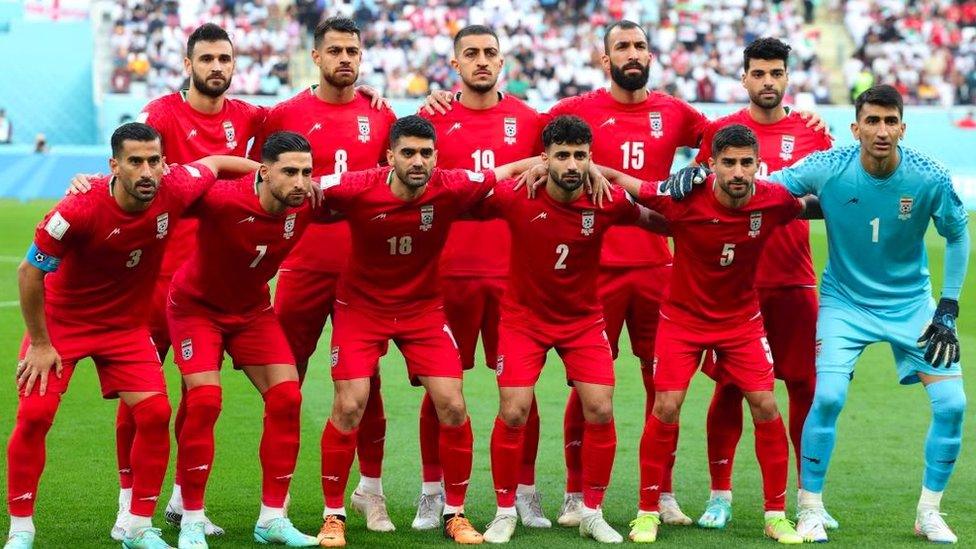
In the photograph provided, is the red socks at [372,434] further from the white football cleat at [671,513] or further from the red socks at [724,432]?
the red socks at [724,432]

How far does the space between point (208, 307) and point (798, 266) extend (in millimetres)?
3503

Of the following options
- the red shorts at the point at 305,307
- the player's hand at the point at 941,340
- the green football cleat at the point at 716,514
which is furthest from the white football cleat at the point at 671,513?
the red shorts at the point at 305,307

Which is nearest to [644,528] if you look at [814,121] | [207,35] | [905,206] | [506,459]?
[506,459]

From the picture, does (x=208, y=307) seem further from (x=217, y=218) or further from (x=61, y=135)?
(x=61, y=135)

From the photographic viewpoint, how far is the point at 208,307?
7.77 metres

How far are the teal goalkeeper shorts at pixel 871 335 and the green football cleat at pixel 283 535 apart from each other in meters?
2.98

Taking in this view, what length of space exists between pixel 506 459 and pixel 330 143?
2241mm

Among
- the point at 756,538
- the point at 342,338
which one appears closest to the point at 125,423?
the point at 342,338

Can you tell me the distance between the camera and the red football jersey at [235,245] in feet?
24.9

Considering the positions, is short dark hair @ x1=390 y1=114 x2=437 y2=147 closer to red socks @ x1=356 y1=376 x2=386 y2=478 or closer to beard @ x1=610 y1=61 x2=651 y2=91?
beard @ x1=610 y1=61 x2=651 y2=91

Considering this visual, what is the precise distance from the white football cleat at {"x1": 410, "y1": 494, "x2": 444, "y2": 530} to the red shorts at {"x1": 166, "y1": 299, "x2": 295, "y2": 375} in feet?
3.93

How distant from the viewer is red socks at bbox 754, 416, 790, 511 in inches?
304

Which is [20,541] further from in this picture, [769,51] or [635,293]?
[769,51]

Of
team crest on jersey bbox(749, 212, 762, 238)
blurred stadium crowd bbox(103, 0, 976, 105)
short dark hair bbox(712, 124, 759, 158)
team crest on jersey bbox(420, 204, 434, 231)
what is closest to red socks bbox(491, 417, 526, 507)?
team crest on jersey bbox(420, 204, 434, 231)
